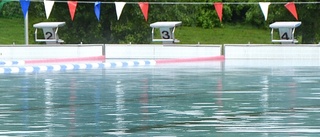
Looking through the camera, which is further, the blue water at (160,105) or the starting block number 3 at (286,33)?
the starting block number 3 at (286,33)

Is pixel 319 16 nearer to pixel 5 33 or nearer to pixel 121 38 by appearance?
pixel 121 38

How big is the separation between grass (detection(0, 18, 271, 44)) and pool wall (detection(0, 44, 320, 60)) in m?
14.7

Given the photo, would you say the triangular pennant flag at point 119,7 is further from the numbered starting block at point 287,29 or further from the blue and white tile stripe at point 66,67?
the blue and white tile stripe at point 66,67

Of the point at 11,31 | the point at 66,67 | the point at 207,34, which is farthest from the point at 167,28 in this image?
the point at 11,31

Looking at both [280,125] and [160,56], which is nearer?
[280,125]

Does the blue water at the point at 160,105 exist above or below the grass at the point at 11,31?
below

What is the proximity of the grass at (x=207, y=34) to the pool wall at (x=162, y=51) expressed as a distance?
48.4ft

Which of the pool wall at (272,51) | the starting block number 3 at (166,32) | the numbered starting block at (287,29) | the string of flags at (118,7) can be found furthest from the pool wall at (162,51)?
the starting block number 3 at (166,32)

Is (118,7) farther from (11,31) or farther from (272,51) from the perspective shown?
(11,31)

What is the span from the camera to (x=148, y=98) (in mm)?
17016

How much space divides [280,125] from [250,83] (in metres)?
9.71

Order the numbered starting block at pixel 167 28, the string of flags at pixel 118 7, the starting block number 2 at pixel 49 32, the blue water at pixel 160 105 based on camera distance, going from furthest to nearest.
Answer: the starting block number 2 at pixel 49 32 < the numbered starting block at pixel 167 28 < the string of flags at pixel 118 7 < the blue water at pixel 160 105

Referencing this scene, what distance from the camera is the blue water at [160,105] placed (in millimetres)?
11625

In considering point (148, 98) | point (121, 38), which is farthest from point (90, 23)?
point (148, 98)
